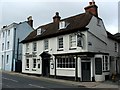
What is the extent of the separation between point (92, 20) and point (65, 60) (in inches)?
222

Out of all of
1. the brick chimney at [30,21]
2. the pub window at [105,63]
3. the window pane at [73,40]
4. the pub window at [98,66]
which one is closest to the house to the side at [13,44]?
the brick chimney at [30,21]

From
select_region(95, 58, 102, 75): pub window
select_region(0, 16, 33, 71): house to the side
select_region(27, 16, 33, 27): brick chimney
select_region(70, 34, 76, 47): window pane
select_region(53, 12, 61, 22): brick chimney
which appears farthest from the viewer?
select_region(27, 16, 33, 27): brick chimney

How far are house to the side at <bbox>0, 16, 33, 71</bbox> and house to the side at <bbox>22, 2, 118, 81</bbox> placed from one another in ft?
26.7

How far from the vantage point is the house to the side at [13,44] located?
37188mm

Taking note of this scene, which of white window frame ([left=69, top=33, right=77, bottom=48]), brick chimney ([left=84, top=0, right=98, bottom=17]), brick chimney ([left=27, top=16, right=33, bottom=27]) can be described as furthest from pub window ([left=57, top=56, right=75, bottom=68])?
brick chimney ([left=27, top=16, right=33, bottom=27])

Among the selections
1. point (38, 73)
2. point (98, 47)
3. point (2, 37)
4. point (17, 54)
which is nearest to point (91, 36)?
point (98, 47)

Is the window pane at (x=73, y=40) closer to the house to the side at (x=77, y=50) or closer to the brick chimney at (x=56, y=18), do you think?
the house to the side at (x=77, y=50)

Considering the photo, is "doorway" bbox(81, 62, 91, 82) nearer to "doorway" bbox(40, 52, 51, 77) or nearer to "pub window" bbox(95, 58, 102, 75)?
"pub window" bbox(95, 58, 102, 75)

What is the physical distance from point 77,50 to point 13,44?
17.7 metres

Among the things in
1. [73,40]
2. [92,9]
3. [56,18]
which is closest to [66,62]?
[73,40]

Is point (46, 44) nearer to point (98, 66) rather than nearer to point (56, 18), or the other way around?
point (56, 18)

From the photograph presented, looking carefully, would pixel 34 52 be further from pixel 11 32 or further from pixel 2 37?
A: pixel 2 37

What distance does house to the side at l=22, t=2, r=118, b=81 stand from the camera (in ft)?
74.1

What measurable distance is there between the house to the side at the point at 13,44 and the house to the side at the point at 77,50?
8.15 meters
